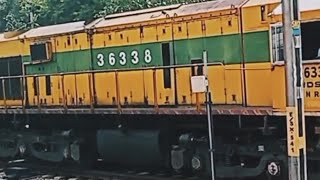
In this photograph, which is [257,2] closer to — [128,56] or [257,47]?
[257,47]

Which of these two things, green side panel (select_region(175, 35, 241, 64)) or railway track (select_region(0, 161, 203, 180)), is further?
railway track (select_region(0, 161, 203, 180))

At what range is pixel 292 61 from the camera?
21.6 feet

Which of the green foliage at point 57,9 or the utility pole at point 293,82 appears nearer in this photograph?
the utility pole at point 293,82

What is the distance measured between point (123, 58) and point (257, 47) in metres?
3.76

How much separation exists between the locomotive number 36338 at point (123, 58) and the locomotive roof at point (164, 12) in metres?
0.68

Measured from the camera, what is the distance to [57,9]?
42938 mm

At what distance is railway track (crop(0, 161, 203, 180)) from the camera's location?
13008 millimetres

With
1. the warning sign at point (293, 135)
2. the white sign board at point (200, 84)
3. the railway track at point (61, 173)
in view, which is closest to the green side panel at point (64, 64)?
the railway track at point (61, 173)

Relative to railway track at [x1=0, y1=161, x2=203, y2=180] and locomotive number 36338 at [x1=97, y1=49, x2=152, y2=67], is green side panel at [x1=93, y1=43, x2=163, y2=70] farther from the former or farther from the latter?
railway track at [x1=0, y1=161, x2=203, y2=180]

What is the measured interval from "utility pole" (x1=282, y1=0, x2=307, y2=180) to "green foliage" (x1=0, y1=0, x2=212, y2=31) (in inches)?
984

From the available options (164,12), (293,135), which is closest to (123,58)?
(164,12)

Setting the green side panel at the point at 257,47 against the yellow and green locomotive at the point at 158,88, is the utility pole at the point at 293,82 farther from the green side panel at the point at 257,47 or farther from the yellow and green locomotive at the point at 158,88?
the green side panel at the point at 257,47

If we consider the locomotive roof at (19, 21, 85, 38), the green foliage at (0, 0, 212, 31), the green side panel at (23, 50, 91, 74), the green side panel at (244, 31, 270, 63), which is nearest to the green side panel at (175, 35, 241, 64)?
the green side panel at (244, 31, 270, 63)

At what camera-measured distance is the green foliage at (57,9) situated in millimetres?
36688
